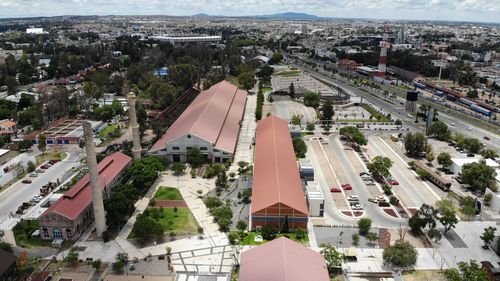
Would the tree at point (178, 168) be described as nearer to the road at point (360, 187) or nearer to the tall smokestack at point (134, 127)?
the tall smokestack at point (134, 127)

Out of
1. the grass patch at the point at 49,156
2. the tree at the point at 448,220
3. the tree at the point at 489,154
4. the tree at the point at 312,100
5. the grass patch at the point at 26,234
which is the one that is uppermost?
the tree at the point at 312,100

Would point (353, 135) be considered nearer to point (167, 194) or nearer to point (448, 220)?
point (448, 220)

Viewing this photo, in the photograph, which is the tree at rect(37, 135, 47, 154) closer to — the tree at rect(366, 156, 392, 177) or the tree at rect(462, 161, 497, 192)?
the tree at rect(366, 156, 392, 177)

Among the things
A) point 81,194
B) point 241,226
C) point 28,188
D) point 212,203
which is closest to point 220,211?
point 212,203

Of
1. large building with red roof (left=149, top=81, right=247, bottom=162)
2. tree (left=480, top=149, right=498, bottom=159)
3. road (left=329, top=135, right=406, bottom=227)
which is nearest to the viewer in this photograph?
road (left=329, top=135, right=406, bottom=227)

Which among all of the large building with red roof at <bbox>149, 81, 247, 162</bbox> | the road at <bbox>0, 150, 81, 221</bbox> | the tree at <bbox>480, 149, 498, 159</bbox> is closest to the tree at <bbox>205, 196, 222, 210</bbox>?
the large building with red roof at <bbox>149, 81, 247, 162</bbox>

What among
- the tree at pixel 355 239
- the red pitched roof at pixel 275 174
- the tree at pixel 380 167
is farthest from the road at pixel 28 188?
the tree at pixel 380 167

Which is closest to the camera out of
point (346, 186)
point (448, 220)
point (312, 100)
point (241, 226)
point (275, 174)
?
point (241, 226)
